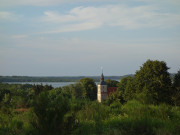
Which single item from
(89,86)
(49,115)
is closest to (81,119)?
(49,115)

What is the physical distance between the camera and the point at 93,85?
87.1m

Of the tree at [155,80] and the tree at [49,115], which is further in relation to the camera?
the tree at [155,80]

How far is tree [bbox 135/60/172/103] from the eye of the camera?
37969mm

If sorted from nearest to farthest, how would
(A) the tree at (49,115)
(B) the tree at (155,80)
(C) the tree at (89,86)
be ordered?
(A) the tree at (49,115)
(B) the tree at (155,80)
(C) the tree at (89,86)

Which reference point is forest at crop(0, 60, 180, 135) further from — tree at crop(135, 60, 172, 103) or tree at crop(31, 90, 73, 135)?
tree at crop(135, 60, 172, 103)

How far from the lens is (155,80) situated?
3906cm

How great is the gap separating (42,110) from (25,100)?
50.8 ft

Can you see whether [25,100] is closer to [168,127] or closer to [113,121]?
[113,121]

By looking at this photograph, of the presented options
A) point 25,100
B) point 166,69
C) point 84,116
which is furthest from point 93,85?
point 84,116

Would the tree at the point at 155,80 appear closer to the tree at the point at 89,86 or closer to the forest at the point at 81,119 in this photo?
the forest at the point at 81,119

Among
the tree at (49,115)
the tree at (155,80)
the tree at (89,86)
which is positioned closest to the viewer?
the tree at (49,115)

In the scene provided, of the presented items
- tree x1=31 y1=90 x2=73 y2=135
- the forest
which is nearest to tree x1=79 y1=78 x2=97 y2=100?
the forest

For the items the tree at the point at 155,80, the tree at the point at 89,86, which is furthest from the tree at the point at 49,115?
the tree at the point at 89,86

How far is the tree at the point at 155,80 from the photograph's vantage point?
1495 inches
